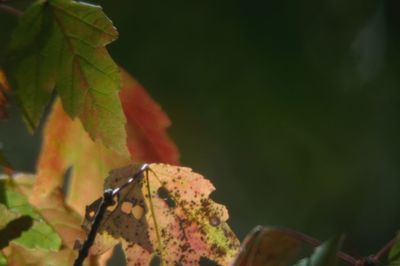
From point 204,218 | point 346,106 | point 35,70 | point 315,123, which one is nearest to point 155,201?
point 204,218

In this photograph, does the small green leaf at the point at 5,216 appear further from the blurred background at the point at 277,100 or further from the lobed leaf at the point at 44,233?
the blurred background at the point at 277,100

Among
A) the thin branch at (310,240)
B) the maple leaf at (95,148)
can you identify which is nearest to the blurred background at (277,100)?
the maple leaf at (95,148)

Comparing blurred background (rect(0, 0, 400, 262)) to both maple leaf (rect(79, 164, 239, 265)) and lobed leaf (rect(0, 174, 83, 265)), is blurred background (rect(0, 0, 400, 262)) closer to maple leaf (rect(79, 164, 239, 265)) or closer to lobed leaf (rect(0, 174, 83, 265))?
lobed leaf (rect(0, 174, 83, 265))

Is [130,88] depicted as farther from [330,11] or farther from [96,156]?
[330,11]

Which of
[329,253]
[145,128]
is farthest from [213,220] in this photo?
[145,128]

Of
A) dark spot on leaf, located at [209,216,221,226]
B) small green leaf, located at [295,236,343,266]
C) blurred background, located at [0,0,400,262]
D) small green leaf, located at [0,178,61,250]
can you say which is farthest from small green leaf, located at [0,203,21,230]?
blurred background, located at [0,0,400,262]

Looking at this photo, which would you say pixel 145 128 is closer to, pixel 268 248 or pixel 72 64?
pixel 72 64
